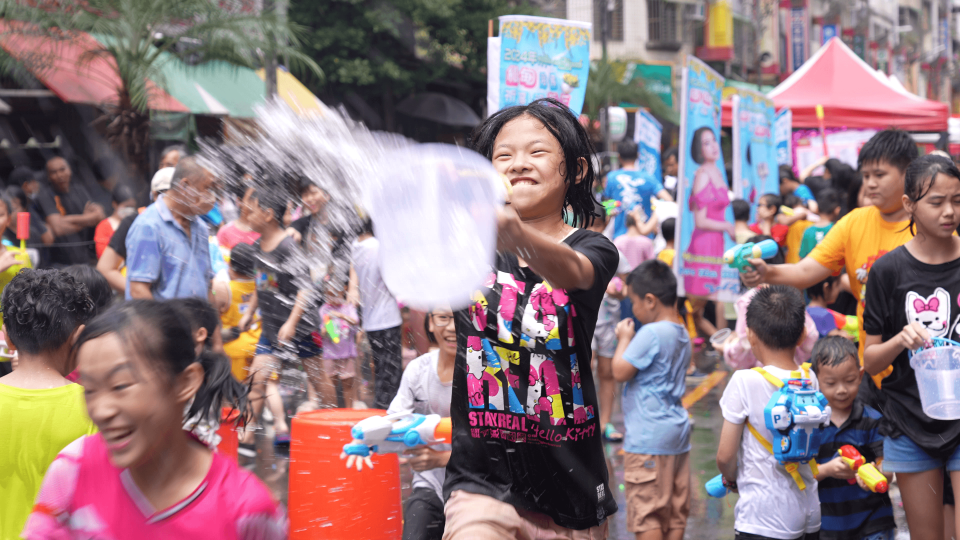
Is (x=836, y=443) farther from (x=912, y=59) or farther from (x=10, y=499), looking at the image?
(x=912, y=59)

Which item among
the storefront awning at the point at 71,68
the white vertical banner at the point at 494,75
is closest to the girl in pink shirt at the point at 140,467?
the white vertical banner at the point at 494,75

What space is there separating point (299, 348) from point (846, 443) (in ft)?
13.0

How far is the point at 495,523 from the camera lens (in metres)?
2.37

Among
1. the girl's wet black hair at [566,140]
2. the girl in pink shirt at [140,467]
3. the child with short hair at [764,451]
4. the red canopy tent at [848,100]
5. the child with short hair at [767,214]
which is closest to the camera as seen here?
the girl in pink shirt at [140,467]

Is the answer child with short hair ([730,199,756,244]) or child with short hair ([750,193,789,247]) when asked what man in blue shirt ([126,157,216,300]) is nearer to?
child with short hair ([730,199,756,244])

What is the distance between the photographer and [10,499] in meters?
2.60

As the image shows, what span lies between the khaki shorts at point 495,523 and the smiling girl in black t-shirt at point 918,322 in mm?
1773

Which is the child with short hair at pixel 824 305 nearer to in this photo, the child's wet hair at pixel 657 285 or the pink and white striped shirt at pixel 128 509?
the child's wet hair at pixel 657 285

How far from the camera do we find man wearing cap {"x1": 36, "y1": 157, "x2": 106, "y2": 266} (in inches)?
321

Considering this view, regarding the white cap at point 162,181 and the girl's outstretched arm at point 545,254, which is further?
the white cap at point 162,181

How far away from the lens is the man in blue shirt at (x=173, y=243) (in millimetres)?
5000

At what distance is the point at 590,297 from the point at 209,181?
3.54 metres

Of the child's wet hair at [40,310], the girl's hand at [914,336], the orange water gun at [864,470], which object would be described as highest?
the child's wet hair at [40,310]

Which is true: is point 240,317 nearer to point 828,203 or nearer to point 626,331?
point 626,331
